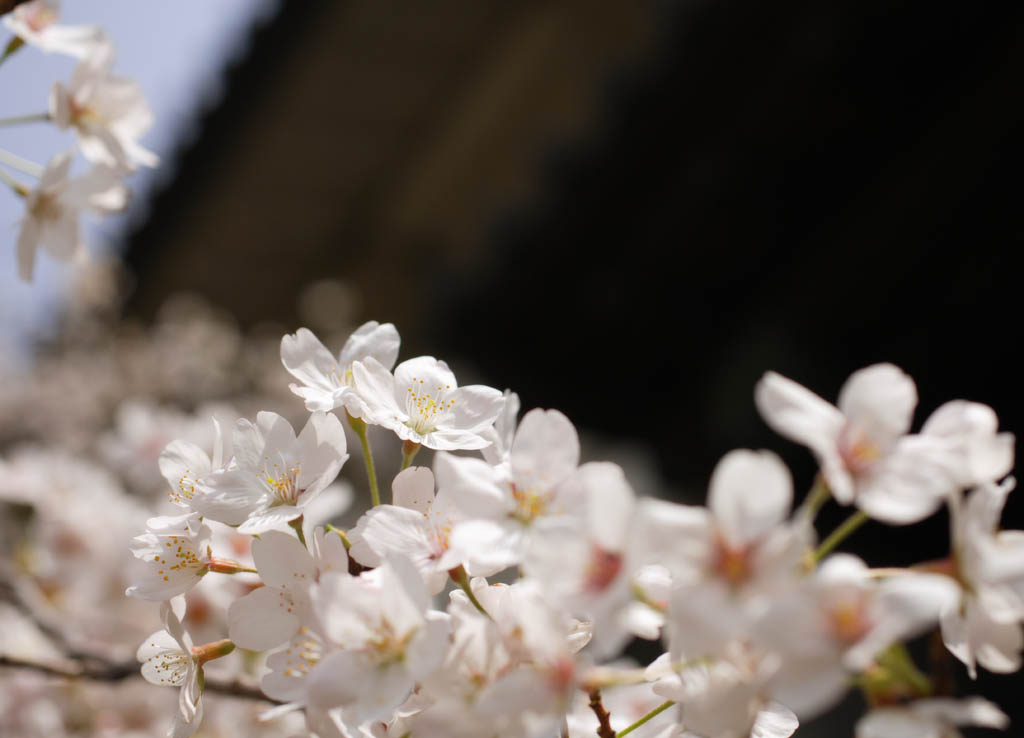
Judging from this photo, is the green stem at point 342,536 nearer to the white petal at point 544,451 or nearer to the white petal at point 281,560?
the white petal at point 281,560

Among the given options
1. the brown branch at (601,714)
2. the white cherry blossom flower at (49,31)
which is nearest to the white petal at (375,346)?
the brown branch at (601,714)

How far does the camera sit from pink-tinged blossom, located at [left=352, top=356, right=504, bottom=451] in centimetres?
64

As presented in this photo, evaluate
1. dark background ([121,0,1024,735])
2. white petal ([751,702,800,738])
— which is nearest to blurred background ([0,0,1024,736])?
dark background ([121,0,1024,735])

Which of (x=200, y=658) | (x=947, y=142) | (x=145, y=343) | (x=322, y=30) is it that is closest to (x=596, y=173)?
(x=947, y=142)

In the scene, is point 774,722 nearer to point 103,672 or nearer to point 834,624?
point 834,624

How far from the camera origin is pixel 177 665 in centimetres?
74

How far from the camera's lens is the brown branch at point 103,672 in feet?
2.84

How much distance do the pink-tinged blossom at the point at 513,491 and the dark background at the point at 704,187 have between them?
91.0 inches

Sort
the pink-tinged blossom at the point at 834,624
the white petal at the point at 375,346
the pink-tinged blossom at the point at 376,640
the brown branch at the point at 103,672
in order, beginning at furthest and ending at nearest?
1. the brown branch at the point at 103,672
2. the white petal at the point at 375,346
3. the pink-tinged blossom at the point at 376,640
4. the pink-tinged blossom at the point at 834,624

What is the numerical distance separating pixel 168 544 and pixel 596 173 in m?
2.95

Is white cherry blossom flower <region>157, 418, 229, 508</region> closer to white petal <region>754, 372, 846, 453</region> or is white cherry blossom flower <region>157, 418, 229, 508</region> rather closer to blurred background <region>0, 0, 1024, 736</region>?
white petal <region>754, 372, 846, 453</region>

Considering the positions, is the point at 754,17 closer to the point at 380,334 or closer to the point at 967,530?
the point at 380,334

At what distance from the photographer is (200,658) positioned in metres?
0.68

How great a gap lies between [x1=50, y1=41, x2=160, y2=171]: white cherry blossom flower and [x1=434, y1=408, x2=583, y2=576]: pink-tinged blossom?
703 mm
